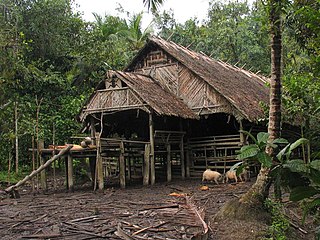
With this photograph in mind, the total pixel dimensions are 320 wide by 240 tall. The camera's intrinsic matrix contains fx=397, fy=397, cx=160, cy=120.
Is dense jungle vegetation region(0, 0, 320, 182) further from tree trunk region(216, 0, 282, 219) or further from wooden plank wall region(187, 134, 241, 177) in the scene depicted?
tree trunk region(216, 0, 282, 219)

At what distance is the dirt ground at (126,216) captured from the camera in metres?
6.90

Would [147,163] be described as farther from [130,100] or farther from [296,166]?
[296,166]

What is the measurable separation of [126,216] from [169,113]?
5.60m

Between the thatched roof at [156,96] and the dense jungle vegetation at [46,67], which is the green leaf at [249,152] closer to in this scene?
the thatched roof at [156,96]

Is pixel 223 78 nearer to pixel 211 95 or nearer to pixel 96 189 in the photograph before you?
pixel 211 95

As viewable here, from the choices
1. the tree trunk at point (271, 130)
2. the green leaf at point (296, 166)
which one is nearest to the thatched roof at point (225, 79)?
the tree trunk at point (271, 130)

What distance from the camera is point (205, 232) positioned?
6.66m

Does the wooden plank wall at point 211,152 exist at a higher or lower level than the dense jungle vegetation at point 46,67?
lower

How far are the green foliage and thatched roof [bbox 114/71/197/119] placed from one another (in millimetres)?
5961

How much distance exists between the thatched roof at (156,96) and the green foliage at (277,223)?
596 centimetres

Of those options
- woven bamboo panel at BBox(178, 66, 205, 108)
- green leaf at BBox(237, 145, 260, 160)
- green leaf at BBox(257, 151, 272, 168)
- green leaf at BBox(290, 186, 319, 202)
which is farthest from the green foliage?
woven bamboo panel at BBox(178, 66, 205, 108)

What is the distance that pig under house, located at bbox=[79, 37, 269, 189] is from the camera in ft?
43.7

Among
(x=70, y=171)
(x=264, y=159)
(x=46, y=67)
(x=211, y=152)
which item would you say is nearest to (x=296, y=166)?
(x=264, y=159)

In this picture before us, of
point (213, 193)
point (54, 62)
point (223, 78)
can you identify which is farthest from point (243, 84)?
point (54, 62)
